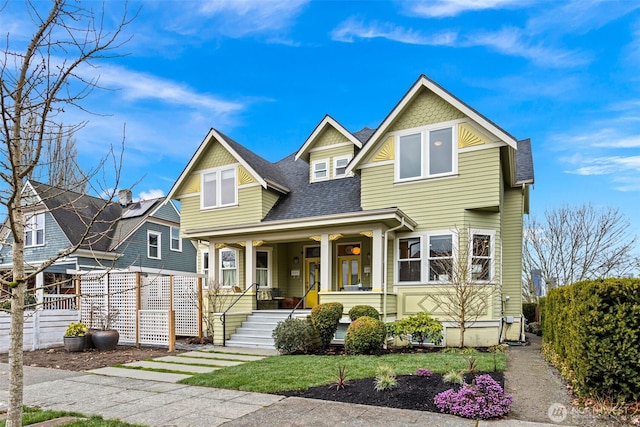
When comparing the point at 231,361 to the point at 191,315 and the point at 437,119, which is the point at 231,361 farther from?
the point at 437,119

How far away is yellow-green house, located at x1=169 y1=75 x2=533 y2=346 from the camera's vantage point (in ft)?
38.1

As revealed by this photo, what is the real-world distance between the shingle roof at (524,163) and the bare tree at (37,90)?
1270 cm

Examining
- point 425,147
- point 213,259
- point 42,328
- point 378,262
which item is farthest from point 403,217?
point 42,328

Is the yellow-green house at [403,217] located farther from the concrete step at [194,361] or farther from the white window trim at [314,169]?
the concrete step at [194,361]

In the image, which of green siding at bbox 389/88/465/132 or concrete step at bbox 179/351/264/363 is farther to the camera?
green siding at bbox 389/88/465/132

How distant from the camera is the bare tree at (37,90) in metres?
3.55

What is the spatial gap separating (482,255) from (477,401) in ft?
24.6

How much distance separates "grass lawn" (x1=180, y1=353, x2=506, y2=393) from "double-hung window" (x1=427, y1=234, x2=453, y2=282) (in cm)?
319

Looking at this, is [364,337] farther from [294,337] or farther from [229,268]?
[229,268]

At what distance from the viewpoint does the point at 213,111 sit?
51.0 ft

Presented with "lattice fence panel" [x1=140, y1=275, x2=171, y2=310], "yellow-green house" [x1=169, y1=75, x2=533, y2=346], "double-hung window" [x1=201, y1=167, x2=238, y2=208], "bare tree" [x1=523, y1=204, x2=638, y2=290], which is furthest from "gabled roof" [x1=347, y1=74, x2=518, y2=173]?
"bare tree" [x1=523, y1=204, x2=638, y2=290]

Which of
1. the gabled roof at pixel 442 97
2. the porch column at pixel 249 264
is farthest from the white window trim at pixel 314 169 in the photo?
the porch column at pixel 249 264

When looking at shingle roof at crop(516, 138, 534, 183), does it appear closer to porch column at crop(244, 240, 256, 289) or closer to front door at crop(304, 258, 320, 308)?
front door at crop(304, 258, 320, 308)

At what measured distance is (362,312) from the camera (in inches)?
430
